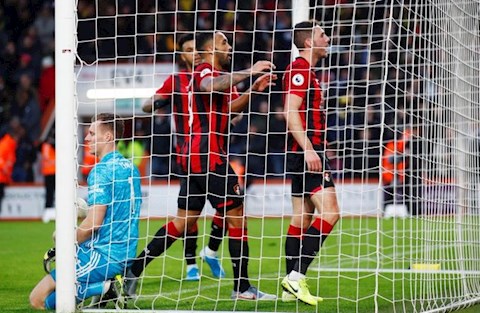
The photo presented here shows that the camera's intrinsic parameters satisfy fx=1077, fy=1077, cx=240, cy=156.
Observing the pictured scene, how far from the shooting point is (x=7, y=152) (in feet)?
64.8

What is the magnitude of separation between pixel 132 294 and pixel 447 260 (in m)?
2.26

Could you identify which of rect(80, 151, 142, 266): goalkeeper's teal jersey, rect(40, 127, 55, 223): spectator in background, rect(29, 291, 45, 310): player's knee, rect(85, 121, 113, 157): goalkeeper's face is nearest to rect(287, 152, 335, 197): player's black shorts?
rect(80, 151, 142, 266): goalkeeper's teal jersey

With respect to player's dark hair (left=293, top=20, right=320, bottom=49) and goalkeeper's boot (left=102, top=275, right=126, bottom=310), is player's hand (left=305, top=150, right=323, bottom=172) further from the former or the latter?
goalkeeper's boot (left=102, top=275, right=126, bottom=310)

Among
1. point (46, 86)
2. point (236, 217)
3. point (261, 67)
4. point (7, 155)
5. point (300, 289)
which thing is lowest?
point (7, 155)

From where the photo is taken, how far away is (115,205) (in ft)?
22.5

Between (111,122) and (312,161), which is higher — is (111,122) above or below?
above

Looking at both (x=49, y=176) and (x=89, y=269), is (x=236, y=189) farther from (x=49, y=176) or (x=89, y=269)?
(x=49, y=176)

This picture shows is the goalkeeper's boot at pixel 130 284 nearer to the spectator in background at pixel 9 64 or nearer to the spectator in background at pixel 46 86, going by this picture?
the spectator in background at pixel 9 64

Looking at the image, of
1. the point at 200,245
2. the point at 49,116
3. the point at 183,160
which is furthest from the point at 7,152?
the point at 183,160

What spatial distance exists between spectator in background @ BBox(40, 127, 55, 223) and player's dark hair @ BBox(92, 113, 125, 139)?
1100cm

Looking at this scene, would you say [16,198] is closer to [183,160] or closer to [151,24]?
[151,24]

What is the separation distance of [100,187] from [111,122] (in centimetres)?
51

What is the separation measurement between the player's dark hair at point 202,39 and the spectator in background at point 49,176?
10.3 metres

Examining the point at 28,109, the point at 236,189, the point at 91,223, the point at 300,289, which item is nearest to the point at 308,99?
the point at 236,189
